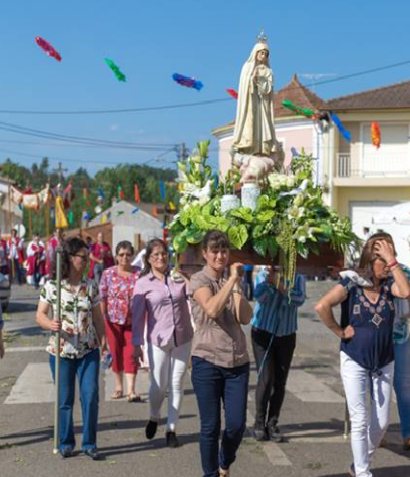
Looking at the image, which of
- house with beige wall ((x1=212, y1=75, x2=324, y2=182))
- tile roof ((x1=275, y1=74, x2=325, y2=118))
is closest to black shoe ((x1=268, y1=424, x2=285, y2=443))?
house with beige wall ((x1=212, y1=75, x2=324, y2=182))

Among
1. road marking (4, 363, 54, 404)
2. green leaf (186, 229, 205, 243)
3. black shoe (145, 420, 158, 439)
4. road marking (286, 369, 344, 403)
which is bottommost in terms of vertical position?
road marking (286, 369, 344, 403)

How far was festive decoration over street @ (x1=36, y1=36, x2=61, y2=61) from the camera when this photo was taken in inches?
783

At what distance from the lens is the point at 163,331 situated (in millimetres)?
7746

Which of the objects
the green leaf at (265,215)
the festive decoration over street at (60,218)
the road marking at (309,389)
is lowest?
the road marking at (309,389)

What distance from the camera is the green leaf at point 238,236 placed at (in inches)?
265

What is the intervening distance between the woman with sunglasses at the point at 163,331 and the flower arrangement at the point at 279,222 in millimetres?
710

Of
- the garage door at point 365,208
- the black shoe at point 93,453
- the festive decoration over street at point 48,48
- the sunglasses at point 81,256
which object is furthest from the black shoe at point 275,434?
the garage door at point 365,208

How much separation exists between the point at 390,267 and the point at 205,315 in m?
1.41

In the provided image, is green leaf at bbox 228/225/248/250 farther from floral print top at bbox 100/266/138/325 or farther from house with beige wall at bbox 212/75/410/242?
house with beige wall at bbox 212/75/410/242

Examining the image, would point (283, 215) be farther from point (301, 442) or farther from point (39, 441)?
point (39, 441)

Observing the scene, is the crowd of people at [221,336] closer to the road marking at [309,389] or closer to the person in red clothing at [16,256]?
the road marking at [309,389]

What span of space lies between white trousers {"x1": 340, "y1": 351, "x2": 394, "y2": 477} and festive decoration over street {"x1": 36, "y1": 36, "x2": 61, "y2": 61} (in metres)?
15.0

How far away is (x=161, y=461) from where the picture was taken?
7047mm

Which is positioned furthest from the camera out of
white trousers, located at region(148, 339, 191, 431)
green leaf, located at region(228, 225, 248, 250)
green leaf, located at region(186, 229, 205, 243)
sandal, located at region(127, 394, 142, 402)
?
sandal, located at region(127, 394, 142, 402)
